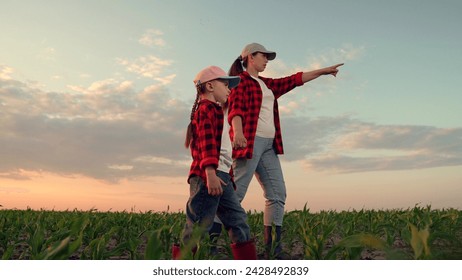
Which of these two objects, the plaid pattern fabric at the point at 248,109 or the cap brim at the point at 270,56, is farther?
the cap brim at the point at 270,56

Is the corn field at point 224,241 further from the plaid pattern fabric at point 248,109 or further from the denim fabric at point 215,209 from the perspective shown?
the plaid pattern fabric at point 248,109

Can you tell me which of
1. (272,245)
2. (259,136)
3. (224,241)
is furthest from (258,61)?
(224,241)

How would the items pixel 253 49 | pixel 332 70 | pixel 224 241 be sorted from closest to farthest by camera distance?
pixel 253 49 → pixel 332 70 → pixel 224 241

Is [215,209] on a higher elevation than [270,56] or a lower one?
lower

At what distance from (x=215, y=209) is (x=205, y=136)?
60cm

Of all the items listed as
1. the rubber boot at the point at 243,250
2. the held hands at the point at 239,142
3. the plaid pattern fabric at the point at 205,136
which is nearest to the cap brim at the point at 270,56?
the held hands at the point at 239,142

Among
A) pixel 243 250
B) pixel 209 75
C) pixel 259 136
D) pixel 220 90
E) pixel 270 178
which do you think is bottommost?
pixel 243 250

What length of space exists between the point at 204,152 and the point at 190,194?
406 millimetres

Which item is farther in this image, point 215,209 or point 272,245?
point 272,245

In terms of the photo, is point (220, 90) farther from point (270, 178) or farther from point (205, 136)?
point (270, 178)

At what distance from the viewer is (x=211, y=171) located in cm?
390

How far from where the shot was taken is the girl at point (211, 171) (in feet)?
12.9

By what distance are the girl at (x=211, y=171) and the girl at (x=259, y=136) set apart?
0.75m
